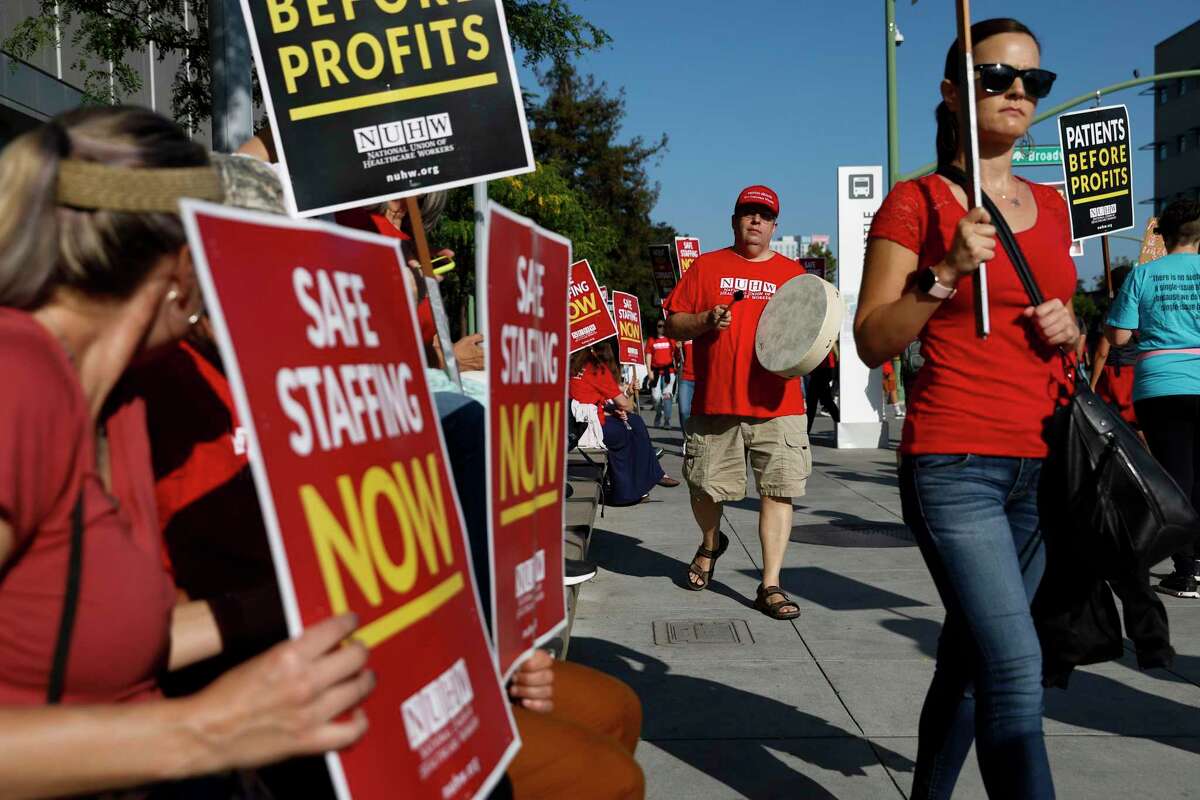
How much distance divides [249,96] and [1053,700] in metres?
5.58

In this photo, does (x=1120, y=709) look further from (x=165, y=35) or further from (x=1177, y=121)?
(x=1177, y=121)

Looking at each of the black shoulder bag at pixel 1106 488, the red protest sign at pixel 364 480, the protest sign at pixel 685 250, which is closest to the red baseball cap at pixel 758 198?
the black shoulder bag at pixel 1106 488

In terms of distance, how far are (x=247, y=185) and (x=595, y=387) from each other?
307 inches

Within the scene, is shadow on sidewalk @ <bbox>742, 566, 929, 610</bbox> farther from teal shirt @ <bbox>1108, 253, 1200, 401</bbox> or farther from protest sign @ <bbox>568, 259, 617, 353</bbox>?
protest sign @ <bbox>568, 259, 617, 353</bbox>

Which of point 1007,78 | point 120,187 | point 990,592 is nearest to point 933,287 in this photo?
point 1007,78

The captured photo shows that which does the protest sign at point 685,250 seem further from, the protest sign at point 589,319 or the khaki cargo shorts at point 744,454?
the khaki cargo shorts at point 744,454

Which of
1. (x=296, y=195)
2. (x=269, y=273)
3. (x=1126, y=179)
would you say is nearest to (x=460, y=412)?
(x=269, y=273)

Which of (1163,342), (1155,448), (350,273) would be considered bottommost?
(1155,448)

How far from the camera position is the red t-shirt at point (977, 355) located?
2732 mm

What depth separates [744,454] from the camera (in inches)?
250

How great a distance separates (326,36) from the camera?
129 inches

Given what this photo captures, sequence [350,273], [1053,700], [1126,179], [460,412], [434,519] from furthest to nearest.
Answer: [1126,179] < [1053,700] < [460,412] < [434,519] < [350,273]

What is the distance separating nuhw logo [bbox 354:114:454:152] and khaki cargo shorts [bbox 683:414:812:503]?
10.9 ft

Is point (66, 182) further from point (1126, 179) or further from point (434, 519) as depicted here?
point (1126, 179)
